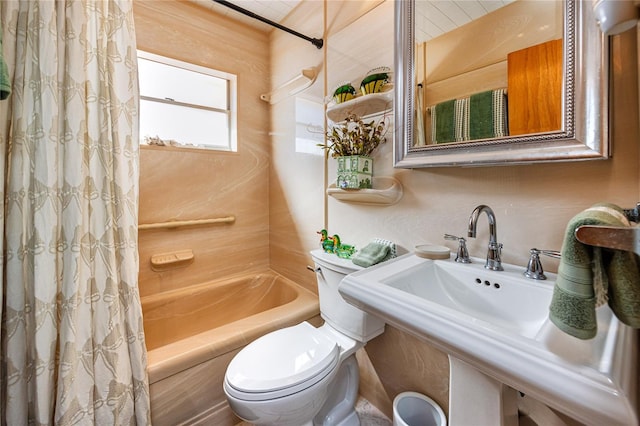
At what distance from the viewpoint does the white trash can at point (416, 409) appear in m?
1.10

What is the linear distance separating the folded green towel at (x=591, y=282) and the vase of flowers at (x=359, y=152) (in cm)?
88

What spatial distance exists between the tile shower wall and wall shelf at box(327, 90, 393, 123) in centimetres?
19

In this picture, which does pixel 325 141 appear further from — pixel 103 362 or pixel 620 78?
pixel 103 362

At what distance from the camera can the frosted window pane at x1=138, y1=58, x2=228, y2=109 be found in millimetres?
1799

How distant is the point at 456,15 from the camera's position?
1.00 m

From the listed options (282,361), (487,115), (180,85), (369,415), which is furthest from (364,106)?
(369,415)

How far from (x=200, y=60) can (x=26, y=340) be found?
182 cm

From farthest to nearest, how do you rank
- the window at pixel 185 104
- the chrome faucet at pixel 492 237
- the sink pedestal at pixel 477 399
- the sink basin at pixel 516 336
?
the window at pixel 185 104 < the chrome faucet at pixel 492 237 < the sink pedestal at pixel 477 399 < the sink basin at pixel 516 336

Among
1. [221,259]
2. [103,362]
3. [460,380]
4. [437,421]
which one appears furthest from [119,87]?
[437,421]

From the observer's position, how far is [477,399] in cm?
65

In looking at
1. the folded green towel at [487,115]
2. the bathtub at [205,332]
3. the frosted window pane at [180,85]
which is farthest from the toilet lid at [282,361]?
the frosted window pane at [180,85]

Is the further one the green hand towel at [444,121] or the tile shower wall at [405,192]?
the green hand towel at [444,121]

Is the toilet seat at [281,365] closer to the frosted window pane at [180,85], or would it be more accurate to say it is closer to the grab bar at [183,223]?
the grab bar at [183,223]

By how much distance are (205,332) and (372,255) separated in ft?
3.11
